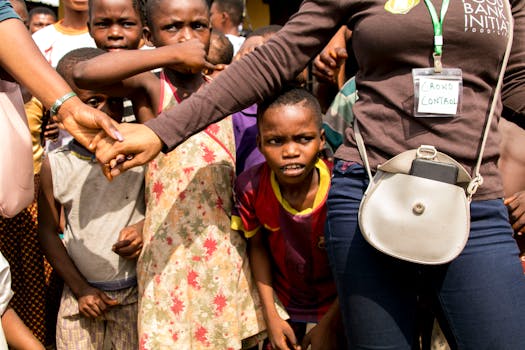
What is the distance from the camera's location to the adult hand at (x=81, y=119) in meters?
1.87

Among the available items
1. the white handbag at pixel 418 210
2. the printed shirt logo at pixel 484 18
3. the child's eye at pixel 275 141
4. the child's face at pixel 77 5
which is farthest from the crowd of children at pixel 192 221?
the child's face at pixel 77 5

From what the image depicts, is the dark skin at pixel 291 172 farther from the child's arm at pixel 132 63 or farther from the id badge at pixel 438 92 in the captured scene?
the id badge at pixel 438 92

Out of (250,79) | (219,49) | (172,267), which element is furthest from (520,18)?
(219,49)

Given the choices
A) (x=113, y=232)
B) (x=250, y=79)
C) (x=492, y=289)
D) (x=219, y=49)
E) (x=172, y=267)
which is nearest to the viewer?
(x=492, y=289)

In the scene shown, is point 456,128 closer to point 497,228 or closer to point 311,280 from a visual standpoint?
point 497,228

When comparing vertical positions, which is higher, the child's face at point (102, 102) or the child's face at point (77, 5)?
the child's face at point (102, 102)

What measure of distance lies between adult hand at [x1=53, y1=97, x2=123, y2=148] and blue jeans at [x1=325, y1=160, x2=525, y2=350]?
0.77 meters

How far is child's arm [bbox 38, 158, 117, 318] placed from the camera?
8.05 ft

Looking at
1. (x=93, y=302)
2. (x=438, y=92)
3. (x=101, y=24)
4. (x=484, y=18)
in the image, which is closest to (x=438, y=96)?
(x=438, y=92)

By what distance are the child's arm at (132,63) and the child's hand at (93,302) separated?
2.90 feet

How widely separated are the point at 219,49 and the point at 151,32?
88cm

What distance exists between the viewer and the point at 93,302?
2.45 metres

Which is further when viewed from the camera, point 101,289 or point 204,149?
point 101,289

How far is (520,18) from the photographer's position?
1.91 metres
